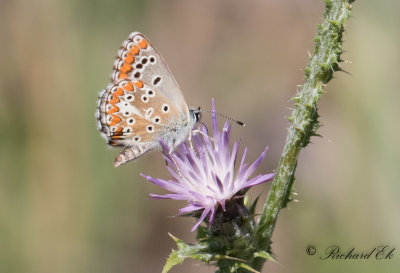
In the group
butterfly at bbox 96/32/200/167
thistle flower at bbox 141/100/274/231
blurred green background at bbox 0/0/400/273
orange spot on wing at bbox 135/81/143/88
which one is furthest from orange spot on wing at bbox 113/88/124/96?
blurred green background at bbox 0/0/400/273

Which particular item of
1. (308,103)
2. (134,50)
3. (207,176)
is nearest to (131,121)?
(134,50)

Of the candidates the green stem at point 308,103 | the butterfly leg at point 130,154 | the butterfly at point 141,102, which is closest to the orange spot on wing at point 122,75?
the butterfly at point 141,102

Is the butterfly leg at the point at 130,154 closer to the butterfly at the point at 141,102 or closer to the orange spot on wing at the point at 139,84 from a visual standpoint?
the butterfly at the point at 141,102

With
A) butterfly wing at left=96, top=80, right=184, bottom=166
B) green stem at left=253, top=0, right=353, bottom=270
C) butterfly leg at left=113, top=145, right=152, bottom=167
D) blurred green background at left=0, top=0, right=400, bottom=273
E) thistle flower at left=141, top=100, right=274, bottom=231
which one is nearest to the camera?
green stem at left=253, top=0, right=353, bottom=270

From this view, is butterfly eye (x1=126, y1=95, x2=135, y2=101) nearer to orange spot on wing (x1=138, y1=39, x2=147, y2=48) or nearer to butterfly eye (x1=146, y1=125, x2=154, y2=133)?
butterfly eye (x1=146, y1=125, x2=154, y2=133)

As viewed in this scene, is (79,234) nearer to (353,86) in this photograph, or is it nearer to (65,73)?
(65,73)

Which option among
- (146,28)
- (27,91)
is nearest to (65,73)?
(27,91)
